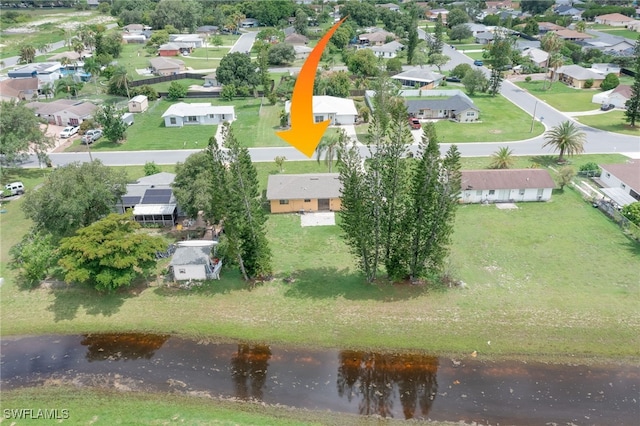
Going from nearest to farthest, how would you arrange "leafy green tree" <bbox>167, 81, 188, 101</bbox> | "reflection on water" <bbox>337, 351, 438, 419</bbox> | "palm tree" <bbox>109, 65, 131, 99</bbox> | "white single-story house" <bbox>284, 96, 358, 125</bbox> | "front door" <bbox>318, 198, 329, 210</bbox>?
"reflection on water" <bbox>337, 351, 438, 419</bbox> < "front door" <bbox>318, 198, 329, 210</bbox> < "white single-story house" <bbox>284, 96, 358, 125</bbox> < "leafy green tree" <bbox>167, 81, 188, 101</bbox> < "palm tree" <bbox>109, 65, 131, 99</bbox>

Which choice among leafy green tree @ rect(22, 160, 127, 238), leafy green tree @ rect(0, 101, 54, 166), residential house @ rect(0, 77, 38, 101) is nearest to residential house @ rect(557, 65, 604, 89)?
leafy green tree @ rect(22, 160, 127, 238)

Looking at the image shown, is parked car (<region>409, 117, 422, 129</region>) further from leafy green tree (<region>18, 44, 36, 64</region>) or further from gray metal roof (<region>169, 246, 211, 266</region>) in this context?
leafy green tree (<region>18, 44, 36, 64</region>)

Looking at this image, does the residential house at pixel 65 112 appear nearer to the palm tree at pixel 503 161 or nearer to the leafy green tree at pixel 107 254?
the leafy green tree at pixel 107 254

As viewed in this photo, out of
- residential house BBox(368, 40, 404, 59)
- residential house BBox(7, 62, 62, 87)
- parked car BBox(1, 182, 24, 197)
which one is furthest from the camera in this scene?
residential house BBox(368, 40, 404, 59)

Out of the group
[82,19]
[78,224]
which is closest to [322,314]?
[78,224]

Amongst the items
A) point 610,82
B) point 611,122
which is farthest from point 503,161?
point 610,82

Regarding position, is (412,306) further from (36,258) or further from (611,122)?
(611,122)

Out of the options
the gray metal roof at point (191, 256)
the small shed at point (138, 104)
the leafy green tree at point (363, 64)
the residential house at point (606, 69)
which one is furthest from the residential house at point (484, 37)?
the gray metal roof at point (191, 256)
